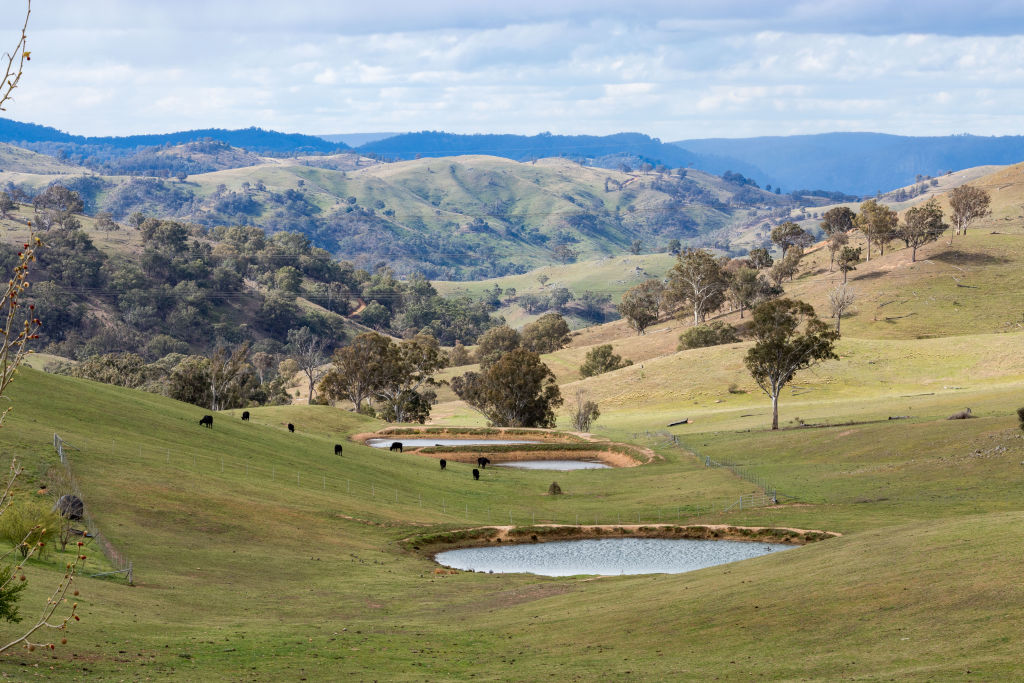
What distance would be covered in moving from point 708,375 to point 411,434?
5561 centimetres

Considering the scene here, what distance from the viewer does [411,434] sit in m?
105

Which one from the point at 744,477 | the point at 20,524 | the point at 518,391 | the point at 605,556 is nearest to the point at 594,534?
the point at 605,556

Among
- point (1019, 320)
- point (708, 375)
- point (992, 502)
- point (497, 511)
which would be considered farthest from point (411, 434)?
point (1019, 320)

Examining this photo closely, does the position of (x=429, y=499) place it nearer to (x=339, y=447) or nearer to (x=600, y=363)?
(x=339, y=447)

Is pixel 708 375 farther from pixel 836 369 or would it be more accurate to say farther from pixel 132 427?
pixel 132 427

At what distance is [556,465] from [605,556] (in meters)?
41.4

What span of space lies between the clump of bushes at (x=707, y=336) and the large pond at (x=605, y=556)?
11954 cm

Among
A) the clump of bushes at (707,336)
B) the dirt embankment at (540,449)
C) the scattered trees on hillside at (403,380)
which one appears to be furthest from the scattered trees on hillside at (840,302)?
the dirt embankment at (540,449)

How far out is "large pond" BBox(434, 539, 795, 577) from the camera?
162 feet

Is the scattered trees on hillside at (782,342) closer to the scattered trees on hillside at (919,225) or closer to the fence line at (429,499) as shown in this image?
the fence line at (429,499)

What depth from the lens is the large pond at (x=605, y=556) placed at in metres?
49.5

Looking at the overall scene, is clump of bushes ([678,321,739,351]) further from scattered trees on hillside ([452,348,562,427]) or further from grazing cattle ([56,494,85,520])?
grazing cattle ([56,494,85,520])

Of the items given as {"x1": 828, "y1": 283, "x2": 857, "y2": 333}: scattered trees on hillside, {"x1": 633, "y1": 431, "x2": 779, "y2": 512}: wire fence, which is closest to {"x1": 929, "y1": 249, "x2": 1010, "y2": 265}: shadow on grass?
{"x1": 828, "y1": 283, "x2": 857, "y2": 333}: scattered trees on hillside

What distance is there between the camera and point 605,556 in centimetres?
5253
